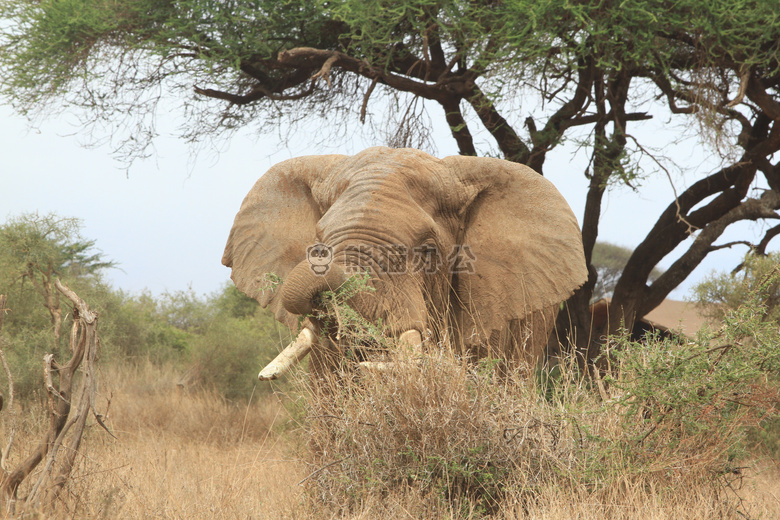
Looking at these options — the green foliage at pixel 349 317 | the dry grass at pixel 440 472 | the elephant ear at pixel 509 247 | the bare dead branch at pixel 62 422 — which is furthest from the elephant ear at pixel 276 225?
the bare dead branch at pixel 62 422

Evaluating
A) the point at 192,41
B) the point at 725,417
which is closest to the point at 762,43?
the point at 725,417

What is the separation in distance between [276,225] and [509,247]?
188 centimetres

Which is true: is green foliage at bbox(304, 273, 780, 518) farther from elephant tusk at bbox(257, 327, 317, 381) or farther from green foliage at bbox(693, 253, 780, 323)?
green foliage at bbox(693, 253, 780, 323)

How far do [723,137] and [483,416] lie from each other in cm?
751

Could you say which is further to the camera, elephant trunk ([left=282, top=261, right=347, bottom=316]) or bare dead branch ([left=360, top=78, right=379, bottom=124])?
bare dead branch ([left=360, top=78, right=379, bottom=124])

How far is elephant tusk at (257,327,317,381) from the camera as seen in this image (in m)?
4.68

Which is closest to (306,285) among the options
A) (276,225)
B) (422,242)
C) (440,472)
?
(422,242)

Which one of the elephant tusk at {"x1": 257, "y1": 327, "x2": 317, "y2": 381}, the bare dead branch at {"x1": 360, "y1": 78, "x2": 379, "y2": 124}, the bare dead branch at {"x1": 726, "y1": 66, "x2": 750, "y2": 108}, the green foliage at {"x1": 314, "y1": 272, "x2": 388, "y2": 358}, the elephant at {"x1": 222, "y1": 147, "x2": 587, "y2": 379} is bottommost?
the elephant tusk at {"x1": 257, "y1": 327, "x2": 317, "y2": 381}

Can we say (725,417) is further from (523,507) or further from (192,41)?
(192,41)

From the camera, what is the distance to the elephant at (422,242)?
16.9ft

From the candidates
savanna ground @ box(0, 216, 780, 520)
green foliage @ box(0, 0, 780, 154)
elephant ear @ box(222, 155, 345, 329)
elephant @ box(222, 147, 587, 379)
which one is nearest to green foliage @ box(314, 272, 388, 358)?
savanna ground @ box(0, 216, 780, 520)

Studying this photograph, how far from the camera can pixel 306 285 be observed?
4.64m

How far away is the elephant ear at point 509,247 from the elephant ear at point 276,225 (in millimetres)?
1130

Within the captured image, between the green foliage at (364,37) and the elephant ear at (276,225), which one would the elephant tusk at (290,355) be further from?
the green foliage at (364,37)
